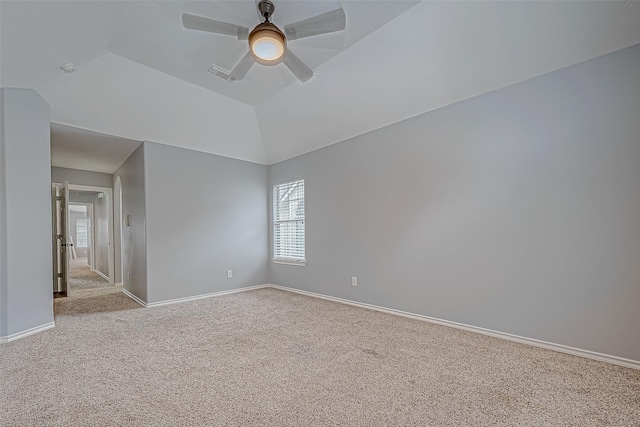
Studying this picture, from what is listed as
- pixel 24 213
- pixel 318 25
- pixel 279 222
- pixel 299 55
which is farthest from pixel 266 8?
pixel 279 222

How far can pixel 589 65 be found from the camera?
7.90 ft

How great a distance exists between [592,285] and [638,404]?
89 centimetres

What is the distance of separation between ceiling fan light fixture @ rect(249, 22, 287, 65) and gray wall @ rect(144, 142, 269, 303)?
285cm

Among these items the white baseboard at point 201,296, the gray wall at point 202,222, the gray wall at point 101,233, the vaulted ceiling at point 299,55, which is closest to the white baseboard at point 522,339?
the white baseboard at point 201,296

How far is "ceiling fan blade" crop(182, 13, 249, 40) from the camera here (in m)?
2.09

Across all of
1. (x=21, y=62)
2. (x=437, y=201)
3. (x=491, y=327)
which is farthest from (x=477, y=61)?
(x=21, y=62)

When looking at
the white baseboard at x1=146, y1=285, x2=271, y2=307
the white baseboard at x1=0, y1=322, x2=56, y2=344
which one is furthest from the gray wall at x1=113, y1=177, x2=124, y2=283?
the white baseboard at x1=0, y1=322, x2=56, y2=344

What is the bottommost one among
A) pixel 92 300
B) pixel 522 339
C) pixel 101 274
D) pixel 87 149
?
pixel 101 274

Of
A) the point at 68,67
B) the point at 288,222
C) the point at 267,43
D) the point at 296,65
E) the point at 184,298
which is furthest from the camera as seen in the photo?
the point at 288,222

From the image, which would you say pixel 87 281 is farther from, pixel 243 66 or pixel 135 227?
pixel 243 66

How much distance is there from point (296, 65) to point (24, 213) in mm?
3293

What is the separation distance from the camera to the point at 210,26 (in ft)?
7.13

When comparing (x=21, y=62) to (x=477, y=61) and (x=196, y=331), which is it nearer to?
(x=196, y=331)

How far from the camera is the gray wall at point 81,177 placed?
5781 mm
